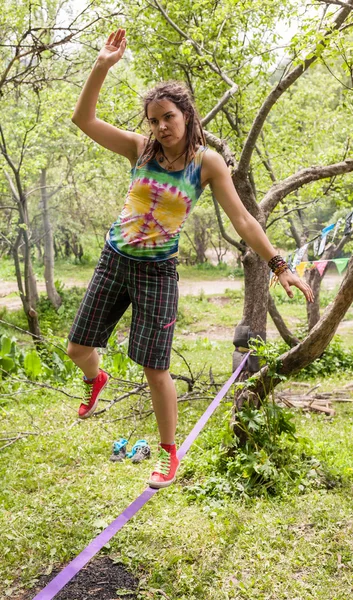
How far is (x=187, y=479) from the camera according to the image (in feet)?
13.2

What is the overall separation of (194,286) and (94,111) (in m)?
18.1

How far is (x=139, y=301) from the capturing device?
2.36 meters

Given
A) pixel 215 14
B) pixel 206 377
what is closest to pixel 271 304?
pixel 206 377

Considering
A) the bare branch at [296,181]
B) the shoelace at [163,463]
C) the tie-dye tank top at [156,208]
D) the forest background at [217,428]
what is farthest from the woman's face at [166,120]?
the bare branch at [296,181]

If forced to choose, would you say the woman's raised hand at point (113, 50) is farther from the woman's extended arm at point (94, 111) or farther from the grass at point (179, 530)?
the grass at point (179, 530)

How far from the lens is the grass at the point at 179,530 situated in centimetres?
281

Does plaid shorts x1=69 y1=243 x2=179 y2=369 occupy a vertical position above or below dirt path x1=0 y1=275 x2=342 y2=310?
above

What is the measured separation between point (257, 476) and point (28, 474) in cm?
169

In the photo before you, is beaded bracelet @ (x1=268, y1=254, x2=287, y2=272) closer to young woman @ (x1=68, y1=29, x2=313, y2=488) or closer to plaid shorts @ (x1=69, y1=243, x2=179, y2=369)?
young woman @ (x1=68, y1=29, x2=313, y2=488)

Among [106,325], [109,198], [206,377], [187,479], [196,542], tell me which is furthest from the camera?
[109,198]

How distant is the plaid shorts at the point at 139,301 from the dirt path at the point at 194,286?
46.5 ft

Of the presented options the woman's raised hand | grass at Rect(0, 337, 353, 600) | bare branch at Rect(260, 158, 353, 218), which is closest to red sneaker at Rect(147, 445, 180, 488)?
grass at Rect(0, 337, 353, 600)

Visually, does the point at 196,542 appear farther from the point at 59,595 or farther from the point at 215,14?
the point at 215,14

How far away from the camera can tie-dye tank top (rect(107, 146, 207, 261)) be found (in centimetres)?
225
